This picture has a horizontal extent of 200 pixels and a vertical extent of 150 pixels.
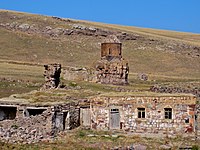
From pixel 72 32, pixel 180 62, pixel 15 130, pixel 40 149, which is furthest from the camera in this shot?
pixel 72 32

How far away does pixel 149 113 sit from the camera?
28328mm

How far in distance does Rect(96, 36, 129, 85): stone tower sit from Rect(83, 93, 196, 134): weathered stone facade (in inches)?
1020

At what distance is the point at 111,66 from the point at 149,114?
87.4ft

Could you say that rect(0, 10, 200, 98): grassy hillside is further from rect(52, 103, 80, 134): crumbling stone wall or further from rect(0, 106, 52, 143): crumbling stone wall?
rect(0, 106, 52, 143): crumbling stone wall

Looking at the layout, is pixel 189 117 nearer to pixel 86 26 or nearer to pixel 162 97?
pixel 162 97

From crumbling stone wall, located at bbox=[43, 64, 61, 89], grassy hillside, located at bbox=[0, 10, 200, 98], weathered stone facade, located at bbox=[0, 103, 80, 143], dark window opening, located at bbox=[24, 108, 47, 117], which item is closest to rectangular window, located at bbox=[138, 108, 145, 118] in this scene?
weathered stone facade, located at bbox=[0, 103, 80, 143]

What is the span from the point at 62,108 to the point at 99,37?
9184 centimetres

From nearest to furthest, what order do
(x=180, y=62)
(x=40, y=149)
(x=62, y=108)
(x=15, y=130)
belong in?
1. (x=40, y=149)
2. (x=15, y=130)
3. (x=62, y=108)
4. (x=180, y=62)

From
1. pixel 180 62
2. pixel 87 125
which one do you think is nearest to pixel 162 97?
pixel 87 125

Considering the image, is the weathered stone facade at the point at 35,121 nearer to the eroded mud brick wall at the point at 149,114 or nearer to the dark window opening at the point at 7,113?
the dark window opening at the point at 7,113

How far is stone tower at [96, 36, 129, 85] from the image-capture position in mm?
54812

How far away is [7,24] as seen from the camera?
120m

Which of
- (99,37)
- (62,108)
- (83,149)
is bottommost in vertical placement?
(83,149)

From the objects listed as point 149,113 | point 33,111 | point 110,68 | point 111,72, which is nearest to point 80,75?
point 111,72
